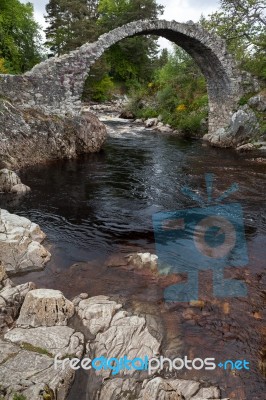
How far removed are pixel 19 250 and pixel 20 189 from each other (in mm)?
4216

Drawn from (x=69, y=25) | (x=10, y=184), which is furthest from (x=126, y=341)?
(x=69, y=25)

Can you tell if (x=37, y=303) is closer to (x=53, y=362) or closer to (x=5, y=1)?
(x=53, y=362)

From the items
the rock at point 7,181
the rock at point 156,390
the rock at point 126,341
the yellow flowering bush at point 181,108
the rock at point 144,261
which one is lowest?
the rock at point 156,390

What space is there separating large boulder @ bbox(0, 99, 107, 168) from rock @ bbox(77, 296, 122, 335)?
818 cm

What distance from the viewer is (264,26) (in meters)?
16.8

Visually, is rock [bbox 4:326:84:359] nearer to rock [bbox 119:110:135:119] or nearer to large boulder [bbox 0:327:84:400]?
large boulder [bbox 0:327:84:400]

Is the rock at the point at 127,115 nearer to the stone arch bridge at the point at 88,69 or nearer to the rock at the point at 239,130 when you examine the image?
the stone arch bridge at the point at 88,69

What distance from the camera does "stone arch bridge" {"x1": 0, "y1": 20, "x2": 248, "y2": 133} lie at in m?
12.7

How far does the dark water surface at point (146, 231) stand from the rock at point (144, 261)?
29 cm

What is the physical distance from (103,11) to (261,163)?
3602 centimetres

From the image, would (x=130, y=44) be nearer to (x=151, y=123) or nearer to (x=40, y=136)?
(x=151, y=123)

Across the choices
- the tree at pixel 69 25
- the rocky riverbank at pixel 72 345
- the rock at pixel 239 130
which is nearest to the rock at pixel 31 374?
the rocky riverbank at pixel 72 345

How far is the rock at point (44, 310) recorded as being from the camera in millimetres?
3926

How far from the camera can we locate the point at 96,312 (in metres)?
4.11
